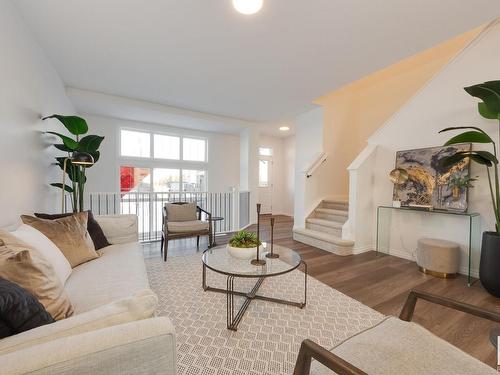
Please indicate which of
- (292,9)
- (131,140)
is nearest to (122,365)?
(292,9)

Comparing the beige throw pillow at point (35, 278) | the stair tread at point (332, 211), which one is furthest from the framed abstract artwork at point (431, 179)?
the beige throw pillow at point (35, 278)

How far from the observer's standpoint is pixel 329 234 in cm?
393

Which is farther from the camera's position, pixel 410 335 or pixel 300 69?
pixel 300 69

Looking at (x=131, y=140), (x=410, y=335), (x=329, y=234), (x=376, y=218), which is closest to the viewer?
(x=410, y=335)

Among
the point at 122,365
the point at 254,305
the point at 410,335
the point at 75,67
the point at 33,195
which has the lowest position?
the point at 254,305

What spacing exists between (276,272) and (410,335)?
2.85 feet

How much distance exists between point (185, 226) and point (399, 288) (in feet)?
9.53

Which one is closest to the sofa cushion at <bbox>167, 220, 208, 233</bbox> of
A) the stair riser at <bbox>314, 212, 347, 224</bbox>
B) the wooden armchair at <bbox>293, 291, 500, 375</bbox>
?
the stair riser at <bbox>314, 212, 347, 224</bbox>

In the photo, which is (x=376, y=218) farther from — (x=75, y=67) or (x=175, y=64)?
(x=75, y=67)

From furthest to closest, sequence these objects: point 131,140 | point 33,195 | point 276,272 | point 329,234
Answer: point 131,140, point 329,234, point 33,195, point 276,272

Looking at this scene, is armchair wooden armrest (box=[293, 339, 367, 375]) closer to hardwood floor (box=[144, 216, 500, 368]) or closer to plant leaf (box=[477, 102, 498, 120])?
hardwood floor (box=[144, 216, 500, 368])

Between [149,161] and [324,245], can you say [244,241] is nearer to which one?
[324,245]

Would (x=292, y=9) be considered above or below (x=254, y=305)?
above

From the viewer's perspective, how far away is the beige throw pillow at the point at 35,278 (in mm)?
944
